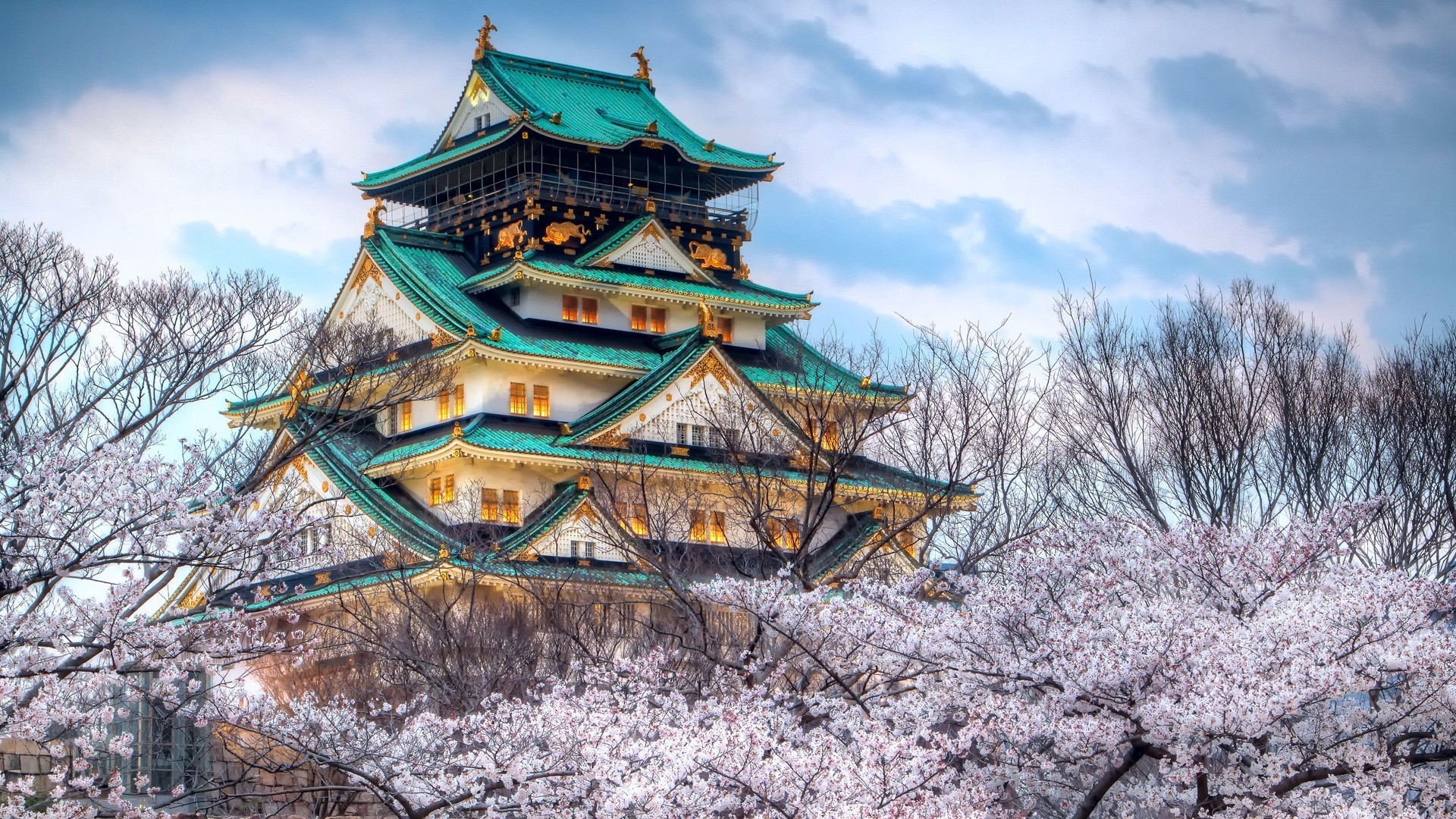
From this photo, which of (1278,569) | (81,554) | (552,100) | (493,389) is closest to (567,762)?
(81,554)

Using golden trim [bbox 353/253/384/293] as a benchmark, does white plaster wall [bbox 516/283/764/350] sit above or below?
below

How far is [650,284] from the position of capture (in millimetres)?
45219

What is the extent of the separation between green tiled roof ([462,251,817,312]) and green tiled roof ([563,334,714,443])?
311cm

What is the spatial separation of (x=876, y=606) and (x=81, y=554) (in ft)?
28.5

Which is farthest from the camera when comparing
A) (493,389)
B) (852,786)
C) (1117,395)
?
(493,389)

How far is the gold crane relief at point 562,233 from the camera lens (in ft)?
150

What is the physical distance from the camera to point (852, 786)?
16797 mm

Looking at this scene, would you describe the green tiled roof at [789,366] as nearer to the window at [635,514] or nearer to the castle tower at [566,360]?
the castle tower at [566,360]

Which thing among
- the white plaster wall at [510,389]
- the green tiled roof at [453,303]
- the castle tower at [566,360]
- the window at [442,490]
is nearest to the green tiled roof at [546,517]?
the castle tower at [566,360]

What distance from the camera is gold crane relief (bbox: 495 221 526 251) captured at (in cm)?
4547

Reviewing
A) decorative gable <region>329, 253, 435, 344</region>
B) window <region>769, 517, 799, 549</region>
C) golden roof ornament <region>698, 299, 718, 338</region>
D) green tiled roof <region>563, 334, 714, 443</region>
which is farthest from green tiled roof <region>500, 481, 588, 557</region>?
decorative gable <region>329, 253, 435, 344</region>

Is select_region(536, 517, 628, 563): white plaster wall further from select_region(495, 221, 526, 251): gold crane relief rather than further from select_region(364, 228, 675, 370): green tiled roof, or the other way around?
select_region(495, 221, 526, 251): gold crane relief

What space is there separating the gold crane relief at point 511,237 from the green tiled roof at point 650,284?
48cm

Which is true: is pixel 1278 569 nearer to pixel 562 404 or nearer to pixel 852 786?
pixel 852 786
